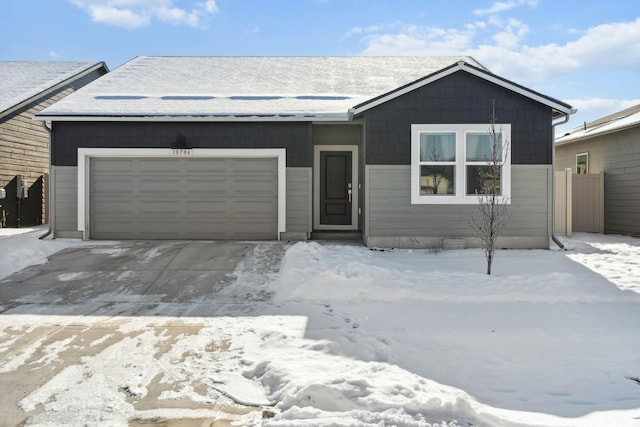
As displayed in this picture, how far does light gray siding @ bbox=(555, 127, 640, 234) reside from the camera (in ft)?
45.6

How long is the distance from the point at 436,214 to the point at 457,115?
2.21m

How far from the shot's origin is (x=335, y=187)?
12.7 m

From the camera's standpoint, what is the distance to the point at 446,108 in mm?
10359

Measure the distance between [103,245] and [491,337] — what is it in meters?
8.72

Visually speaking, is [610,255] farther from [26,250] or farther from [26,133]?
[26,133]

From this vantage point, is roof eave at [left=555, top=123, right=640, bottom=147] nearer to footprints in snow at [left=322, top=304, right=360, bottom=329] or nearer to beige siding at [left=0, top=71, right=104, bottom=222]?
footprints in snow at [left=322, top=304, right=360, bottom=329]

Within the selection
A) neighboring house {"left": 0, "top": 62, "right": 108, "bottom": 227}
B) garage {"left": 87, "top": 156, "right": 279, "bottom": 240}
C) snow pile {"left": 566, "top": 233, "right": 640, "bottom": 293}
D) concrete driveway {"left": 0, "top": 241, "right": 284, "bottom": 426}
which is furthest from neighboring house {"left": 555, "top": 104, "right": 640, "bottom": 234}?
neighboring house {"left": 0, "top": 62, "right": 108, "bottom": 227}

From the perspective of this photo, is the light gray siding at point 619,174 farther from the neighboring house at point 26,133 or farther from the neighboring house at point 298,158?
the neighboring house at point 26,133

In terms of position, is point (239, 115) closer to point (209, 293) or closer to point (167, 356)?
point (209, 293)

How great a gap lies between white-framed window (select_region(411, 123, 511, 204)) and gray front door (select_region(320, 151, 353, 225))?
256 cm

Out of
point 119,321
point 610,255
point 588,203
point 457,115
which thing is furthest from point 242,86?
point 588,203

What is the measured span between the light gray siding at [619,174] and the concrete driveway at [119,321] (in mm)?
10752

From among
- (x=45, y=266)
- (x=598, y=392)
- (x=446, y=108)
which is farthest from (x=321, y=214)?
(x=598, y=392)

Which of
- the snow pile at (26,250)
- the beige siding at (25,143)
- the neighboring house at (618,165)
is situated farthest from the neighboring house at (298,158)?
the neighboring house at (618,165)
